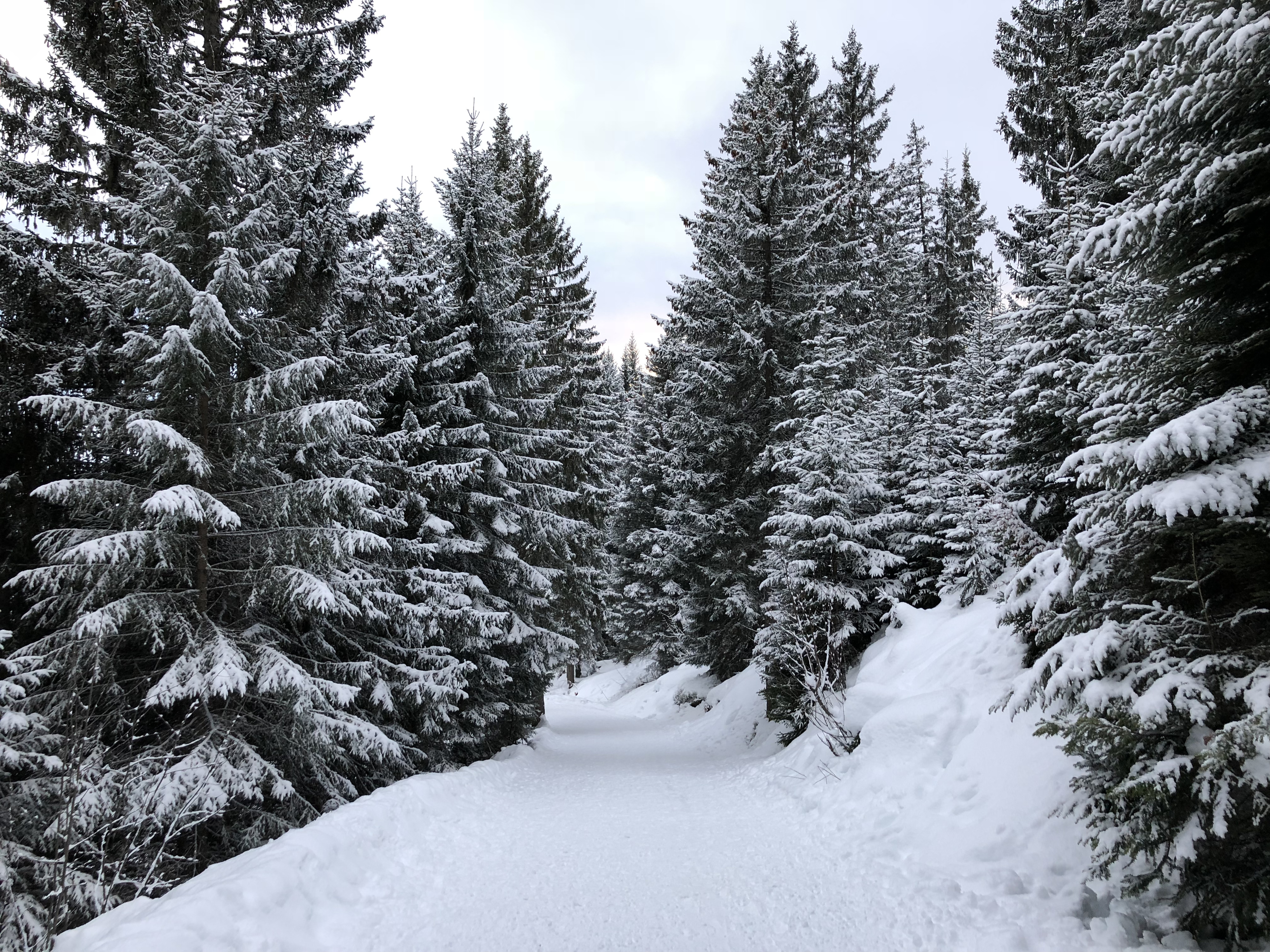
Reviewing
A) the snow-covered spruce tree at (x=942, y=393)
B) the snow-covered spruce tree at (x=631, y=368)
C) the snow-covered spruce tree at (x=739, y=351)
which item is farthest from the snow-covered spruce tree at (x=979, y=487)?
the snow-covered spruce tree at (x=631, y=368)

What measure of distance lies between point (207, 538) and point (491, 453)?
578 cm

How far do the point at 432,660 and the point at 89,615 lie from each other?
4.94 meters

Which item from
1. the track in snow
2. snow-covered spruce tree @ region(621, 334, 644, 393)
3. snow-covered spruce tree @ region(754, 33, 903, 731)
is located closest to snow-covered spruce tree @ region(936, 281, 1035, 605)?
snow-covered spruce tree @ region(754, 33, 903, 731)

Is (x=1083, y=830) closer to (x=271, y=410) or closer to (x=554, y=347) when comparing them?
(x=271, y=410)

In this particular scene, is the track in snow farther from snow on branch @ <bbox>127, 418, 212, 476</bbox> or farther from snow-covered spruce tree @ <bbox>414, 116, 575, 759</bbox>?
snow on branch @ <bbox>127, 418, 212, 476</bbox>

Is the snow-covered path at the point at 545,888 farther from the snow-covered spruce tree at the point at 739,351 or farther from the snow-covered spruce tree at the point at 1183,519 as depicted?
the snow-covered spruce tree at the point at 739,351

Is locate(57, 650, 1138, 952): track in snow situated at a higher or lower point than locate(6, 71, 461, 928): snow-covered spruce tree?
lower

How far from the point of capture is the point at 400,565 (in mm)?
11055

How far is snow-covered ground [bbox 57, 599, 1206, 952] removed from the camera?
14.5ft

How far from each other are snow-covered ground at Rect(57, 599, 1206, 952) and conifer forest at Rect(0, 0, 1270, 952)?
0.24 ft

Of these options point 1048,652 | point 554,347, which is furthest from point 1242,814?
point 554,347

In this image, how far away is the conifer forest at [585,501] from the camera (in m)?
3.84

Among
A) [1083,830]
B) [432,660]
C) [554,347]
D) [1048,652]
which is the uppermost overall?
[554,347]

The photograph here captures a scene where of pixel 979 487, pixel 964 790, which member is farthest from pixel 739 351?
pixel 964 790
